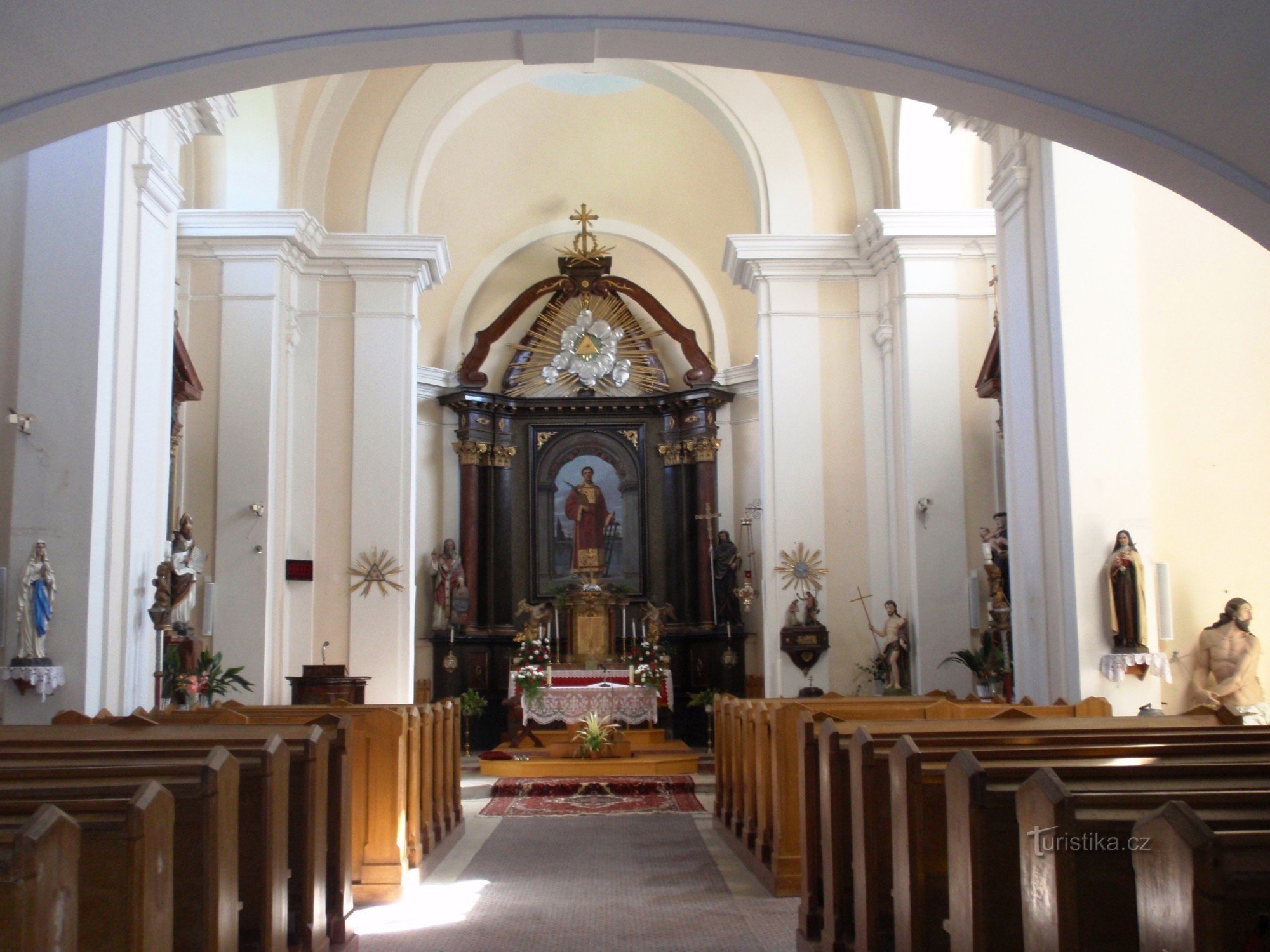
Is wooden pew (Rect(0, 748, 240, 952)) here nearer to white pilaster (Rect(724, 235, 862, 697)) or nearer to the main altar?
white pilaster (Rect(724, 235, 862, 697))

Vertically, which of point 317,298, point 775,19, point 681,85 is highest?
point 681,85

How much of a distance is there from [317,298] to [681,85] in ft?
13.9

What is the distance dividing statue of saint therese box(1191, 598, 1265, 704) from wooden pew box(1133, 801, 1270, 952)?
5.62 m

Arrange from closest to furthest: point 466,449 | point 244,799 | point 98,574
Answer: point 244,799, point 98,574, point 466,449

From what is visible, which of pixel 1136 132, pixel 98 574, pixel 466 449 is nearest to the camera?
pixel 1136 132

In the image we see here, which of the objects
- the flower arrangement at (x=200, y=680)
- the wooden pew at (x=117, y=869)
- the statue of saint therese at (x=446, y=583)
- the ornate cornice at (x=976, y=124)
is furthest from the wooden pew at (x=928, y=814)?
the statue of saint therese at (x=446, y=583)

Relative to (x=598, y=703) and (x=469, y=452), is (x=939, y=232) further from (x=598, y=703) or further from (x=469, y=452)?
(x=469, y=452)

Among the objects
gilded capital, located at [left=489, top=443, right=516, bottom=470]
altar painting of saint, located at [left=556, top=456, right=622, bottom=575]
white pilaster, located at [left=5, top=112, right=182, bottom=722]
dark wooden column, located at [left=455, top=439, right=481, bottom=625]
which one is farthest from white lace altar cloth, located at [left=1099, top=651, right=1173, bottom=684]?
gilded capital, located at [left=489, top=443, right=516, bottom=470]

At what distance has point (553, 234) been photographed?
17.8 meters

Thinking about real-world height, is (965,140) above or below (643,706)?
above

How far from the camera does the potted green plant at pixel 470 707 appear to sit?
15406 millimetres

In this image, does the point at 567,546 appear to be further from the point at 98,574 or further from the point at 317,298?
the point at 98,574

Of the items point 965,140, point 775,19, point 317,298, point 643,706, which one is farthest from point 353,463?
point 775,19

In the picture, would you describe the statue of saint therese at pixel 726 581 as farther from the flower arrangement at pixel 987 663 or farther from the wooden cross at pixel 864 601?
the flower arrangement at pixel 987 663
